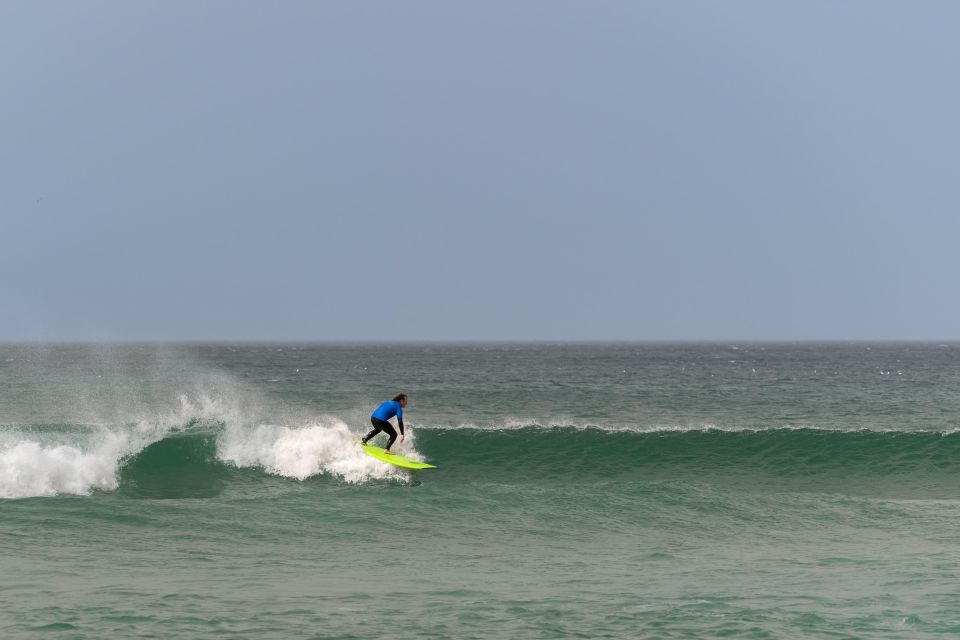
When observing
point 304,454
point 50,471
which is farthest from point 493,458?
point 50,471

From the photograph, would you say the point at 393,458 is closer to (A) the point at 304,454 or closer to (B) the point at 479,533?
(A) the point at 304,454

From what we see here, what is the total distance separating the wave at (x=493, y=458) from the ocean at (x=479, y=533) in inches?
2.9

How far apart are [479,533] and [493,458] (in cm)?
928

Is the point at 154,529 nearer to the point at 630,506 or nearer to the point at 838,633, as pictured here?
the point at 630,506

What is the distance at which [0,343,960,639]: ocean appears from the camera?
9.20 m

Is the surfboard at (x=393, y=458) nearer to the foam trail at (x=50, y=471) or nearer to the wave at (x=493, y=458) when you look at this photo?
the wave at (x=493, y=458)

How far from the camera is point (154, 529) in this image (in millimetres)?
13703

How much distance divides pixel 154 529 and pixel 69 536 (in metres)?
1.18

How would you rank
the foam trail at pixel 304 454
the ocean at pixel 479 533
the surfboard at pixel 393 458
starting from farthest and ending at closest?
the foam trail at pixel 304 454, the surfboard at pixel 393 458, the ocean at pixel 479 533

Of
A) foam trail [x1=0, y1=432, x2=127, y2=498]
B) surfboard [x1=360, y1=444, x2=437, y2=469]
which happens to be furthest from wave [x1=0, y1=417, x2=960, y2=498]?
surfboard [x1=360, y1=444, x2=437, y2=469]

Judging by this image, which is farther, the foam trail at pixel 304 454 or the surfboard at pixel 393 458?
the foam trail at pixel 304 454

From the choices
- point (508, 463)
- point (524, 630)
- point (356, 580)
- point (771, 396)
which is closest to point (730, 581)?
point (524, 630)

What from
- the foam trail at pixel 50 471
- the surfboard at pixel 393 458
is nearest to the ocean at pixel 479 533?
the foam trail at pixel 50 471

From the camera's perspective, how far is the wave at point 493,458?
60.0ft
